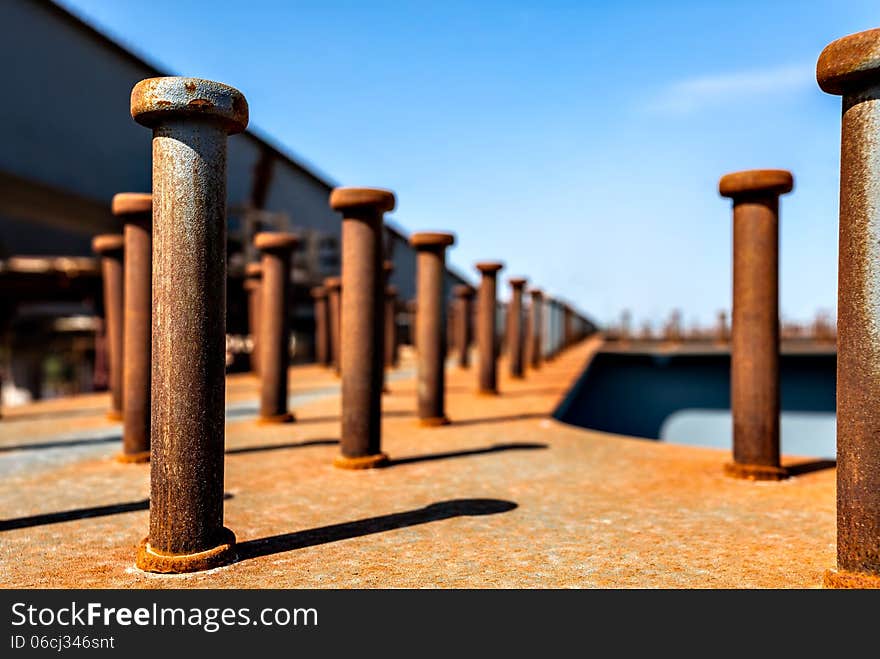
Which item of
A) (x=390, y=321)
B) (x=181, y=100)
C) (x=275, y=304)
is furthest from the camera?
(x=390, y=321)

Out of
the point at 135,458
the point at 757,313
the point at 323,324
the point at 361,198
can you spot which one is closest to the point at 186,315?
the point at 361,198

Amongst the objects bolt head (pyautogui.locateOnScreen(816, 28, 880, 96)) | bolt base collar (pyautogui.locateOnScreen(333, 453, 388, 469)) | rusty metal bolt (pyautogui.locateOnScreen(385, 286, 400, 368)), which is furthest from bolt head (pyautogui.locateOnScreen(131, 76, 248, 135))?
rusty metal bolt (pyautogui.locateOnScreen(385, 286, 400, 368))

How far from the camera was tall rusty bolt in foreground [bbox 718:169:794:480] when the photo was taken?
263 inches

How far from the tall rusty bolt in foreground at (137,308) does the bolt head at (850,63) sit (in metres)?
6.26

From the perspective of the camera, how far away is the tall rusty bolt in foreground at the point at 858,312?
3598mm

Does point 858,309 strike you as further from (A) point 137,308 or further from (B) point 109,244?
(B) point 109,244

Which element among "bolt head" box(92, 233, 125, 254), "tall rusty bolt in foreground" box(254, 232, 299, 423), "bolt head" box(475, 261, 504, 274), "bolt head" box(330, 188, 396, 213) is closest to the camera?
"bolt head" box(330, 188, 396, 213)

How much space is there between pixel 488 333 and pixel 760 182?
25.9 feet

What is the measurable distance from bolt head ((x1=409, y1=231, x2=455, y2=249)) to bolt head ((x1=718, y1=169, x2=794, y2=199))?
433 centimetres

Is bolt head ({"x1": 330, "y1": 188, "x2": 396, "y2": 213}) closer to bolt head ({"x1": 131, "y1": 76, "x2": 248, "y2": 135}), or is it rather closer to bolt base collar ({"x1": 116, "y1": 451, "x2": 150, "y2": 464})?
bolt head ({"x1": 131, "y1": 76, "x2": 248, "y2": 135})

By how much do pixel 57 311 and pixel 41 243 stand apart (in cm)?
1178

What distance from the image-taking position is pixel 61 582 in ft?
12.7

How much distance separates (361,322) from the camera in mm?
7191

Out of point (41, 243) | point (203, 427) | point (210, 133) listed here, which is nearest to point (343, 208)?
point (210, 133)
